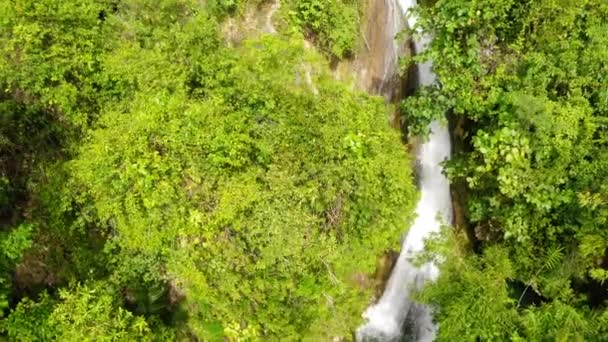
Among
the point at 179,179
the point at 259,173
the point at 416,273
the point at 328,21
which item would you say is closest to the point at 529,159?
the point at 416,273

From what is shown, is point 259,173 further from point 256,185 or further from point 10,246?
point 10,246

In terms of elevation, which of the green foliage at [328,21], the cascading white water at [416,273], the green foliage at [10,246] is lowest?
the cascading white water at [416,273]

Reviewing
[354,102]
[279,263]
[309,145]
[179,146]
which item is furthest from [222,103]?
[279,263]

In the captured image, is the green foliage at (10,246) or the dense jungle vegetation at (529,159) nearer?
the green foliage at (10,246)

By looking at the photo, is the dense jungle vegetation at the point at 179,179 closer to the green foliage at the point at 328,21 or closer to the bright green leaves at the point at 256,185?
the bright green leaves at the point at 256,185

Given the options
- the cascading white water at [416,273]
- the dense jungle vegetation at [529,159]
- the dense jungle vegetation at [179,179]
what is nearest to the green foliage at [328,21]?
the dense jungle vegetation at [179,179]

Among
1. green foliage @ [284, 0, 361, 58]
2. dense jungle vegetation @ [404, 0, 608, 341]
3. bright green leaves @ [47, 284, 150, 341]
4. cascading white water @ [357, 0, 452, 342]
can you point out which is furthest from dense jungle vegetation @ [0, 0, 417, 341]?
cascading white water @ [357, 0, 452, 342]
